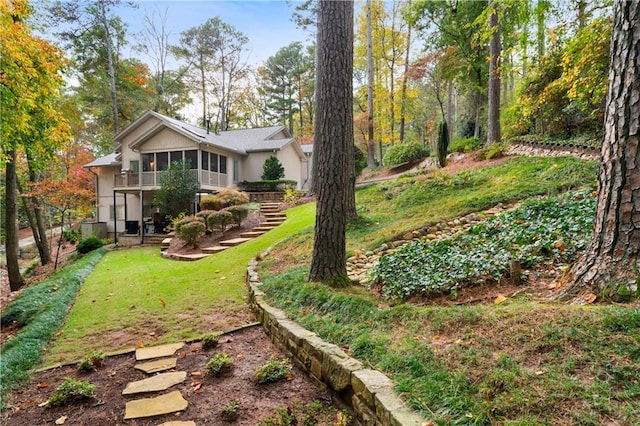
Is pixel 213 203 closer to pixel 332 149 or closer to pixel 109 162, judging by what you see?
pixel 332 149

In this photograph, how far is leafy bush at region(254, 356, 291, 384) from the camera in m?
2.71

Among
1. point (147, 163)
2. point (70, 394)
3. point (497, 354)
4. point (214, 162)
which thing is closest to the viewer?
point (497, 354)

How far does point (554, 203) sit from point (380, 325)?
3.68 m

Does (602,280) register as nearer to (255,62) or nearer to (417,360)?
(417,360)

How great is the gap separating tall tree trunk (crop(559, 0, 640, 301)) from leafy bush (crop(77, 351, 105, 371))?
416 cm

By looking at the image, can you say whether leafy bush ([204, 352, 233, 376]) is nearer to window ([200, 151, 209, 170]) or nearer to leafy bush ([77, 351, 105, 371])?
leafy bush ([77, 351, 105, 371])

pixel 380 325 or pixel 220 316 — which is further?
pixel 220 316

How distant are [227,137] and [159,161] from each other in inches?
206

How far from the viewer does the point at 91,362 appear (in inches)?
127

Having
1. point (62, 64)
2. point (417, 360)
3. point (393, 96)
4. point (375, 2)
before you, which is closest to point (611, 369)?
point (417, 360)

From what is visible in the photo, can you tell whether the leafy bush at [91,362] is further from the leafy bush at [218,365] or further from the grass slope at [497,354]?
the grass slope at [497,354]

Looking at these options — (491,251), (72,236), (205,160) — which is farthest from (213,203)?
(72,236)

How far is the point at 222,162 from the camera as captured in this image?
1780 centimetres

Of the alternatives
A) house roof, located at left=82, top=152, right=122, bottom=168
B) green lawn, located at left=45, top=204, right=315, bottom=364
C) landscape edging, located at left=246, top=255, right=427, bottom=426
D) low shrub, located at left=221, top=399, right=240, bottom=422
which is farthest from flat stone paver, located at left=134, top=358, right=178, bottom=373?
house roof, located at left=82, top=152, right=122, bottom=168
